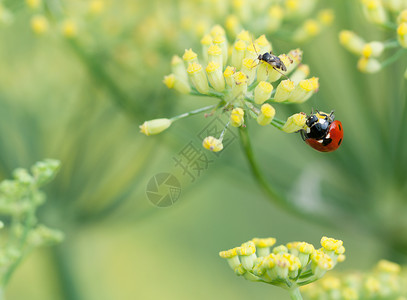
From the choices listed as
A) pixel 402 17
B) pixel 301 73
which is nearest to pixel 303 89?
pixel 301 73

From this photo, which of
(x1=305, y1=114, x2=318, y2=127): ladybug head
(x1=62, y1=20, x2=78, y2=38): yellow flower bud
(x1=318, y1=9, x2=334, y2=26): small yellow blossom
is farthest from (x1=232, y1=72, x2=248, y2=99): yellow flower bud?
(x1=62, y1=20, x2=78, y2=38): yellow flower bud

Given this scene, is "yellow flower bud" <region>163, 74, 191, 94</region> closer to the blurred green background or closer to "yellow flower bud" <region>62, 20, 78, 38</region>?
the blurred green background

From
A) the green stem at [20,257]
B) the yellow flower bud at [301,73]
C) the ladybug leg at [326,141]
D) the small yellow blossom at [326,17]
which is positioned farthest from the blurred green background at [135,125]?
the green stem at [20,257]

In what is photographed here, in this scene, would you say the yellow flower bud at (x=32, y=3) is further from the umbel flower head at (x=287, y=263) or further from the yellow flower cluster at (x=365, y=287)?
the yellow flower cluster at (x=365, y=287)

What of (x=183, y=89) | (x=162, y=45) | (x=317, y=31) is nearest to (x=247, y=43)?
(x=183, y=89)

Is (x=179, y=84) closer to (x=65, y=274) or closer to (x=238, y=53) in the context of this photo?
(x=238, y=53)

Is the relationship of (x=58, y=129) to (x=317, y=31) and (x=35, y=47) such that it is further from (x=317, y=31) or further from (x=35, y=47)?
(x=317, y=31)
